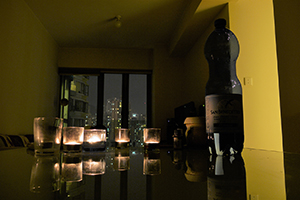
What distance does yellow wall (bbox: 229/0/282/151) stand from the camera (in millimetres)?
2172

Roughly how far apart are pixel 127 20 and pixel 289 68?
257cm

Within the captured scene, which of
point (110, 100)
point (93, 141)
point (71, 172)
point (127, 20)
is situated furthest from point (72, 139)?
point (110, 100)

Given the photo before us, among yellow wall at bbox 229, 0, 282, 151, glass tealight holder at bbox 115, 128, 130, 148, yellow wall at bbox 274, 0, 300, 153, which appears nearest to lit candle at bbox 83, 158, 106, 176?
glass tealight holder at bbox 115, 128, 130, 148

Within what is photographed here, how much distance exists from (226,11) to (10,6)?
2542 millimetres

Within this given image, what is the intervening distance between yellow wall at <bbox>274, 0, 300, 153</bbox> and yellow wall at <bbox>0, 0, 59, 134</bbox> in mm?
2785

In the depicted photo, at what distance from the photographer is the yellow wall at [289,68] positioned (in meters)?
1.45

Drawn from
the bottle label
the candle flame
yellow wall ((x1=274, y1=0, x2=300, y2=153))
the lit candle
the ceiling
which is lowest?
the lit candle

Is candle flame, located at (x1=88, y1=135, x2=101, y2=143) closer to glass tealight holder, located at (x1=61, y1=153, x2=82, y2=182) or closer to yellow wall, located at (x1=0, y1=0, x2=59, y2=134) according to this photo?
glass tealight holder, located at (x1=61, y1=153, x2=82, y2=182)

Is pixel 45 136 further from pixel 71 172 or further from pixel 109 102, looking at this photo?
pixel 109 102

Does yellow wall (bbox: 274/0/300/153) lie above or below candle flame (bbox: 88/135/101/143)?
above

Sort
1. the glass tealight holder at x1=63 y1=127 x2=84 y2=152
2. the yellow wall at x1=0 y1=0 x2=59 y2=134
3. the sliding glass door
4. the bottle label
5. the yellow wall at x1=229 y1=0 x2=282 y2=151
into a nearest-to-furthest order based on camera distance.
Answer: the bottle label < the glass tealight holder at x1=63 y1=127 x2=84 y2=152 < the yellow wall at x1=229 y1=0 x2=282 y2=151 < the yellow wall at x1=0 y1=0 x2=59 y2=134 < the sliding glass door

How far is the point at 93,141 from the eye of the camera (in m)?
0.66

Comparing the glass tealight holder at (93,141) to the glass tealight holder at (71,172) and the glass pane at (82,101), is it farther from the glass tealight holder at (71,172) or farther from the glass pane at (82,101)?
the glass pane at (82,101)

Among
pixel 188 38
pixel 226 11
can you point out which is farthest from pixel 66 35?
pixel 226 11
